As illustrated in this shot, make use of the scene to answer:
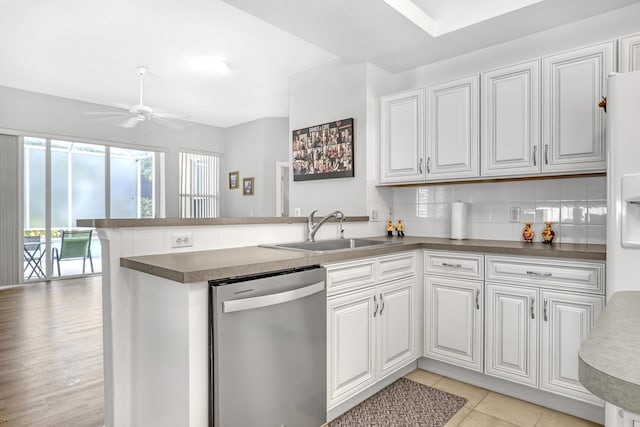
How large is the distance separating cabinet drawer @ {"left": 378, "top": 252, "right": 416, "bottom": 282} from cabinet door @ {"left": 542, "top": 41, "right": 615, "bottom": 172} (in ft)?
3.39

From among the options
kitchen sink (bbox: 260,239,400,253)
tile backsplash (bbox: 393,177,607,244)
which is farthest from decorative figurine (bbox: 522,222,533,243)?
kitchen sink (bbox: 260,239,400,253)

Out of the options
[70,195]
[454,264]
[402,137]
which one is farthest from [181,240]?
[70,195]

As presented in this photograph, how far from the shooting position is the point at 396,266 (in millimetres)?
2404

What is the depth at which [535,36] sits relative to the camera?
2.74 m

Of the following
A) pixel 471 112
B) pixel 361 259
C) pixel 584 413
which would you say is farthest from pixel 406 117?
pixel 584 413

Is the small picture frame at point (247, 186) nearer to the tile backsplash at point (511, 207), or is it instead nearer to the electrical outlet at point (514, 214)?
the tile backsplash at point (511, 207)

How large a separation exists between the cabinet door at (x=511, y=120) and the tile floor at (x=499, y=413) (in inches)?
56.7

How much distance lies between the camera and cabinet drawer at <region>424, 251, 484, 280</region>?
2371mm

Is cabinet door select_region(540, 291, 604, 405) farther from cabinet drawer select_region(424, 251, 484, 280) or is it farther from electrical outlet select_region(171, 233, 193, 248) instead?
electrical outlet select_region(171, 233, 193, 248)

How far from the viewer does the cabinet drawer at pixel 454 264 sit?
237 cm

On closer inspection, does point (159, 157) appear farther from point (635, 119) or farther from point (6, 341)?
point (635, 119)

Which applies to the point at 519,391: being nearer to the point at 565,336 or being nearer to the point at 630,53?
the point at 565,336

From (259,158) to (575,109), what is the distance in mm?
5496

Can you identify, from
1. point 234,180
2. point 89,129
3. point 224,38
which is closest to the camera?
point 224,38
